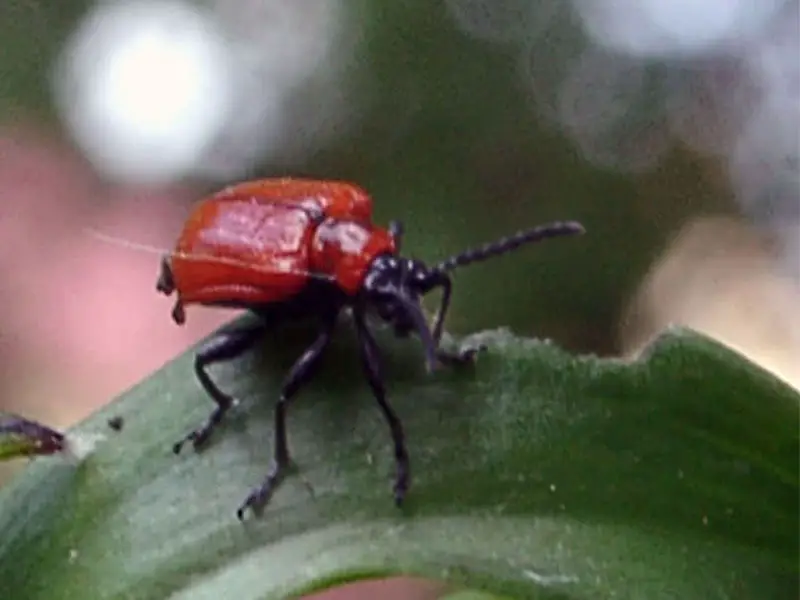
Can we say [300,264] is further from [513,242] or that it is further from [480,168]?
[480,168]

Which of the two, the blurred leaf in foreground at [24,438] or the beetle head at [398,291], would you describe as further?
the beetle head at [398,291]

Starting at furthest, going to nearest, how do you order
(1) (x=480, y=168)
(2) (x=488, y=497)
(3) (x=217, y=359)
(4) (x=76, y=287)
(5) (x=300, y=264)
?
(1) (x=480, y=168) → (4) (x=76, y=287) → (5) (x=300, y=264) → (3) (x=217, y=359) → (2) (x=488, y=497)

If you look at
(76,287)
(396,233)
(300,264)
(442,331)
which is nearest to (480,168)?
(76,287)

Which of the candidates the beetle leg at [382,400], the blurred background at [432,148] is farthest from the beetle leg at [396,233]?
the blurred background at [432,148]

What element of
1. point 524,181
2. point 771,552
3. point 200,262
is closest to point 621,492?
point 771,552

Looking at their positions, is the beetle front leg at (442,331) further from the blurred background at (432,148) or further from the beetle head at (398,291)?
the blurred background at (432,148)

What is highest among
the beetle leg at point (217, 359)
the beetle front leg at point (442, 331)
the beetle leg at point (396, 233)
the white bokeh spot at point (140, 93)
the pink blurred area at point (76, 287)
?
the white bokeh spot at point (140, 93)

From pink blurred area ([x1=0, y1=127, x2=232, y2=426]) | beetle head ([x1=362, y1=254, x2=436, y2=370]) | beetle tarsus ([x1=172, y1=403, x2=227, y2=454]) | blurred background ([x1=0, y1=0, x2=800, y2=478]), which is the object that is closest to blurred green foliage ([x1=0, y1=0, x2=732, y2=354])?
blurred background ([x1=0, y1=0, x2=800, y2=478])
